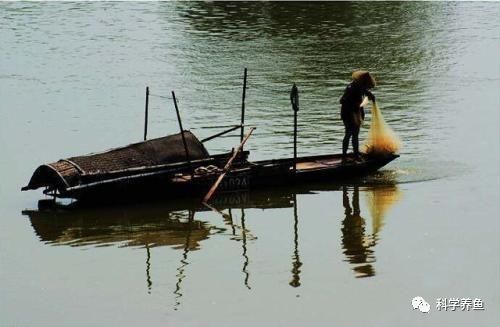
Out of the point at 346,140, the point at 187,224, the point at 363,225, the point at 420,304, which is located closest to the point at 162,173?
the point at 187,224

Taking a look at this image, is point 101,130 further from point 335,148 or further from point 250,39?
point 250,39

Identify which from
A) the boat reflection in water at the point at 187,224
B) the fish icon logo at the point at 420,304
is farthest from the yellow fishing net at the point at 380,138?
the fish icon logo at the point at 420,304

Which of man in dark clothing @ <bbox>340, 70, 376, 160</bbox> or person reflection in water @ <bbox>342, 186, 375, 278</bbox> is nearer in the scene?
person reflection in water @ <bbox>342, 186, 375, 278</bbox>

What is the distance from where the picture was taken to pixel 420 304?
40.8 ft

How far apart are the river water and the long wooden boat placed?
0.25 meters

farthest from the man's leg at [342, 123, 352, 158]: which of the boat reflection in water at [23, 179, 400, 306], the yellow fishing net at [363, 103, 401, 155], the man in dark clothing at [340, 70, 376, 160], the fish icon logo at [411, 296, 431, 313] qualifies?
the fish icon logo at [411, 296, 431, 313]

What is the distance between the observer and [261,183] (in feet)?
55.8

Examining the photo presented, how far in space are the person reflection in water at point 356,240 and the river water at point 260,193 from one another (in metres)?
0.04

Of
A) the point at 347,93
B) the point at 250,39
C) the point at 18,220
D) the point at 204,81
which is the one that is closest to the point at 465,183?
the point at 347,93

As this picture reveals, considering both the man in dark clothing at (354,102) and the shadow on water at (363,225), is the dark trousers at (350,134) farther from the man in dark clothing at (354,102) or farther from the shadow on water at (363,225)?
the shadow on water at (363,225)

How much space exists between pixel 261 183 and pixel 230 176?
0.71m

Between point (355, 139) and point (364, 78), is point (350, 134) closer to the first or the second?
point (355, 139)

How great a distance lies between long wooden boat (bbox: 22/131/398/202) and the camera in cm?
1560

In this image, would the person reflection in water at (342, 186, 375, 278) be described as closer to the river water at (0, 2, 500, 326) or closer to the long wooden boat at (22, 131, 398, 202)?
the river water at (0, 2, 500, 326)
